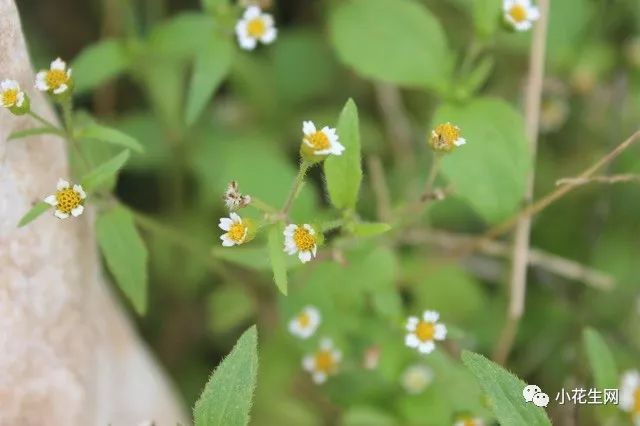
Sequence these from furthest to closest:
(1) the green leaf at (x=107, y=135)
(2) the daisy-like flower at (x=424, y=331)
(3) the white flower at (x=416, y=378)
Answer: (3) the white flower at (x=416, y=378) < (2) the daisy-like flower at (x=424, y=331) < (1) the green leaf at (x=107, y=135)

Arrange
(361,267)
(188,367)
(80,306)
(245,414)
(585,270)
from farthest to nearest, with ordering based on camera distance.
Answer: (188,367)
(585,270)
(361,267)
(80,306)
(245,414)

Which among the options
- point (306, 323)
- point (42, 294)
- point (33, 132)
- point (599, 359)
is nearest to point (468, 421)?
point (599, 359)

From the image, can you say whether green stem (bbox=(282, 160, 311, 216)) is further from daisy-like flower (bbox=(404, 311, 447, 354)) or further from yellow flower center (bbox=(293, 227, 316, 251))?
daisy-like flower (bbox=(404, 311, 447, 354))

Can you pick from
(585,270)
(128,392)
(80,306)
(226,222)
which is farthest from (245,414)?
(585,270)

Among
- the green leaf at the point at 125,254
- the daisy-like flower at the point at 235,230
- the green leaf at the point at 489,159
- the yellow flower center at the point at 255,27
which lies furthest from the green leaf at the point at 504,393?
the yellow flower center at the point at 255,27

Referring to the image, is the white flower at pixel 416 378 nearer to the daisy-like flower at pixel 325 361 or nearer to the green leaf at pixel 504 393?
the daisy-like flower at pixel 325 361

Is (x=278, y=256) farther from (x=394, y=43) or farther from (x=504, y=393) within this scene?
(x=394, y=43)

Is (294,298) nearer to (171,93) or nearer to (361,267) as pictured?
(361,267)
